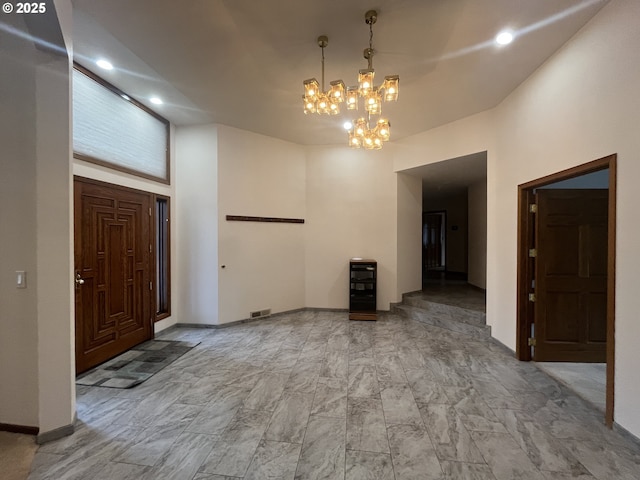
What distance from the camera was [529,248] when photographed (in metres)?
3.36

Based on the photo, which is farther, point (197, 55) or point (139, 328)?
point (139, 328)

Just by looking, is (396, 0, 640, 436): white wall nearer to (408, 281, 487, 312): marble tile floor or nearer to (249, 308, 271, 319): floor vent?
(408, 281, 487, 312): marble tile floor

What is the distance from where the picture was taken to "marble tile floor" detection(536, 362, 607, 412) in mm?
Answer: 2576

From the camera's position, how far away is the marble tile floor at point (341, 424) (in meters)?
1.82

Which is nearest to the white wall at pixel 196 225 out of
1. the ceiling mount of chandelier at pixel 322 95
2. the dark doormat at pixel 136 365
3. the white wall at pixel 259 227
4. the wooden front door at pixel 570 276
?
the white wall at pixel 259 227

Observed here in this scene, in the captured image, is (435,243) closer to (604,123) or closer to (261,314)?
(261,314)

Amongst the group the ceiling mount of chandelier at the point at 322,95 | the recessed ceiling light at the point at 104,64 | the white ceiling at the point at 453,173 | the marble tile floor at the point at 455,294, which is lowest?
the marble tile floor at the point at 455,294

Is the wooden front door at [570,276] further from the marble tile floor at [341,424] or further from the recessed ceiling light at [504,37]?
the recessed ceiling light at [504,37]

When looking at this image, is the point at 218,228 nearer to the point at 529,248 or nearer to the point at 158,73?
the point at 158,73

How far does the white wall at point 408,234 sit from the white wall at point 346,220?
145 mm

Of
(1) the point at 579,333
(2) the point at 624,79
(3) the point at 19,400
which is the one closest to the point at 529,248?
(1) the point at 579,333

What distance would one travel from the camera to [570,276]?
328 centimetres

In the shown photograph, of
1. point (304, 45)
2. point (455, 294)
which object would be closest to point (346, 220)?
point (455, 294)

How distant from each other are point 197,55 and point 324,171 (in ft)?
10.4
